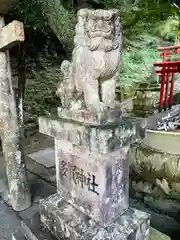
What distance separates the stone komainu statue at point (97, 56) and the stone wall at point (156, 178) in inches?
77.8

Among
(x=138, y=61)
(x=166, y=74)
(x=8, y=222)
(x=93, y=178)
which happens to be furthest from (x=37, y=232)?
(x=138, y=61)

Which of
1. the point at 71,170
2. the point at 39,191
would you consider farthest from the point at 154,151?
the point at 71,170

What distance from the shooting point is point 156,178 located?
10.8 feet

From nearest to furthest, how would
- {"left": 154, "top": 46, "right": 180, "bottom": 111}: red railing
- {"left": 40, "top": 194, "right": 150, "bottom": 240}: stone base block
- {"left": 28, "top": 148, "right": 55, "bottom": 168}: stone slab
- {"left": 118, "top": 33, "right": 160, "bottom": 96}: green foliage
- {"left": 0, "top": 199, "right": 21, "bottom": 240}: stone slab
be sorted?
{"left": 40, "top": 194, "right": 150, "bottom": 240}: stone base block, {"left": 0, "top": 199, "right": 21, "bottom": 240}: stone slab, {"left": 28, "top": 148, "right": 55, "bottom": 168}: stone slab, {"left": 154, "top": 46, "right": 180, "bottom": 111}: red railing, {"left": 118, "top": 33, "right": 160, "bottom": 96}: green foliage

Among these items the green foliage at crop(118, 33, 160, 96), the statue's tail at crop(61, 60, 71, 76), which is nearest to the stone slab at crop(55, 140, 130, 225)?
the statue's tail at crop(61, 60, 71, 76)

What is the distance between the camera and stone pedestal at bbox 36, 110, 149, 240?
1.35 metres

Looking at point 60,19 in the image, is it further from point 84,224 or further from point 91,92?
point 84,224

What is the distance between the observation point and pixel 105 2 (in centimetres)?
555

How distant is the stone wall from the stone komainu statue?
1.98 meters

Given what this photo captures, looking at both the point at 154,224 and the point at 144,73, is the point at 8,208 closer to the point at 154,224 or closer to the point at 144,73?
the point at 154,224

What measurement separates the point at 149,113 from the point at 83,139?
4.11m

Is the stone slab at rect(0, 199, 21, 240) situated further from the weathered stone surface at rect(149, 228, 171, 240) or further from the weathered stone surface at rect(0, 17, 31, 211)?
the weathered stone surface at rect(149, 228, 171, 240)

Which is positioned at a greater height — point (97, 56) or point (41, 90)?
point (97, 56)

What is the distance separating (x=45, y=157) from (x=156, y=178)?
1.79 m
